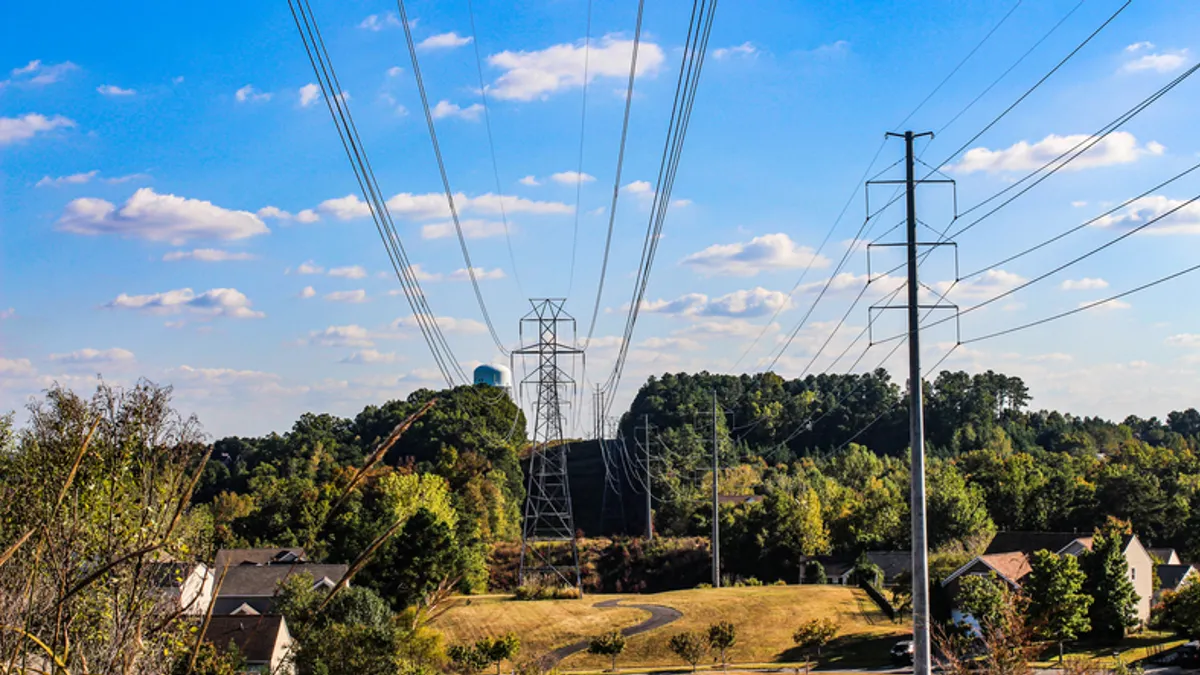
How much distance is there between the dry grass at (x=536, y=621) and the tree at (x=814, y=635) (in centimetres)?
975

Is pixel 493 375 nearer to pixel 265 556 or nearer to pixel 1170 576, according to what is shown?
pixel 265 556

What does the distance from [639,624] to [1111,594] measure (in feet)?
81.4

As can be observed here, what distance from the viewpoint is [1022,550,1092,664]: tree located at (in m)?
47.7

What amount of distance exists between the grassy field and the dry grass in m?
0.05

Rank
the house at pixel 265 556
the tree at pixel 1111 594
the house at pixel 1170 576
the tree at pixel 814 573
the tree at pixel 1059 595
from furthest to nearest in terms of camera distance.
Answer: the tree at pixel 814 573 → the house at pixel 265 556 → the house at pixel 1170 576 → the tree at pixel 1111 594 → the tree at pixel 1059 595

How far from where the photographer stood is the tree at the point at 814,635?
169 feet

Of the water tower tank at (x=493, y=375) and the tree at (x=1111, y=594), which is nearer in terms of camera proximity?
the tree at (x=1111, y=594)

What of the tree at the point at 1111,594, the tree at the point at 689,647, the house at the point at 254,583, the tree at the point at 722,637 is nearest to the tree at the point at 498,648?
the tree at the point at 689,647

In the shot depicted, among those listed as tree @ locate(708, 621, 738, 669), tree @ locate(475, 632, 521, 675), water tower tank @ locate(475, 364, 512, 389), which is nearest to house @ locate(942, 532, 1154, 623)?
tree @ locate(708, 621, 738, 669)

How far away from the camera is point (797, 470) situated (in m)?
106

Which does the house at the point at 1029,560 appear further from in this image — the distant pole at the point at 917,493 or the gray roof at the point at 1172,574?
the distant pole at the point at 917,493

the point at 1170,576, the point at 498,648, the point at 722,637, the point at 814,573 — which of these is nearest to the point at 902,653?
the point at 722,637

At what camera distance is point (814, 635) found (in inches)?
2026

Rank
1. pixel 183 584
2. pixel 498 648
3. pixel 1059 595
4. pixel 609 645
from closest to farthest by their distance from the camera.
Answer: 1. pixel 183 584
2. pixel 1059 595
3. pixel 498 648
4. pixel 609 645
